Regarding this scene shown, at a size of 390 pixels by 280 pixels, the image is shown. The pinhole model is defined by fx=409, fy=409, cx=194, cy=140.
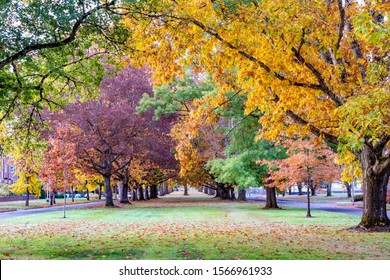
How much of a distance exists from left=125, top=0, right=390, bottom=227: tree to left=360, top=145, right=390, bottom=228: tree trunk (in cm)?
3

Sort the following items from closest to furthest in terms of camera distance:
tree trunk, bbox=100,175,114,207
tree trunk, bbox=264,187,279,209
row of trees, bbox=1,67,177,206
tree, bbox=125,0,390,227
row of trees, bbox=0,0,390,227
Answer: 1. tree, bbox=125,0,390,227
2. row of trees, bbox=0,0,390,227
3. tree trunk, bbox=264,187,279,209
4. row of trees, bbox=1,67,177,206
5. tree trunk, bbox=100,175,114,207

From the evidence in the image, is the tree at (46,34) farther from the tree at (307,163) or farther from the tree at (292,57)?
the tree at (307,163)

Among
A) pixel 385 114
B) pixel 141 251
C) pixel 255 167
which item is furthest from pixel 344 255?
pixel 255 167

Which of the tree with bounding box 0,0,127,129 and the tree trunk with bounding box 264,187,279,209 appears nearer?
the tree with bounding box 0,0,127,129

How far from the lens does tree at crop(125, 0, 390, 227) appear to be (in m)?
9.21

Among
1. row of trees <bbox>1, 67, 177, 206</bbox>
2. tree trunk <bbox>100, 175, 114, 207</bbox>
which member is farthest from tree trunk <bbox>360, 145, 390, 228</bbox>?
tree trunk <bbox>100, 175, 114, 207</bbox>

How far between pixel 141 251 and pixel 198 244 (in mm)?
1912

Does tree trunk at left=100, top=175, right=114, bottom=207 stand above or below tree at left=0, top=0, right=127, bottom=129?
below

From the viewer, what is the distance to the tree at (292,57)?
9211mm

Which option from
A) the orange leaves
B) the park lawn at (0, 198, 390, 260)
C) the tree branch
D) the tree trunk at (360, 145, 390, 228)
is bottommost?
the park lawn at (0, 198, 390, 260)

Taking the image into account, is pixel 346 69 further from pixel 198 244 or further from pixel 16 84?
pixel 16 84

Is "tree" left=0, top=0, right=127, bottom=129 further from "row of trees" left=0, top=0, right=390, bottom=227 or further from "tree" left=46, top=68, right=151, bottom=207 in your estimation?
"tree" left=46, top=68, right=151, bottom=207

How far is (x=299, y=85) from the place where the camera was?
12570 millimetres

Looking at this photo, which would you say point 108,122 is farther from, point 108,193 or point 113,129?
point 108,193
